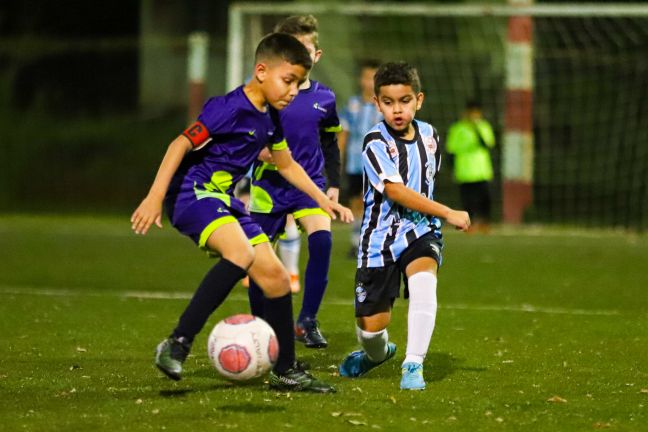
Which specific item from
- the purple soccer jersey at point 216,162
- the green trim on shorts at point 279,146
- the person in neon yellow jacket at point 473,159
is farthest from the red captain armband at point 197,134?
the person in neon yellow jacket at point 473,159

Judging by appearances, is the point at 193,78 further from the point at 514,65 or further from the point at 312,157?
the point at 312,157

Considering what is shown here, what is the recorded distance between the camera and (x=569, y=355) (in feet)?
23.0

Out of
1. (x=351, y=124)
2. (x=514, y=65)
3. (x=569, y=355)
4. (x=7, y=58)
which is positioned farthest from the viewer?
(x=7, y=58)

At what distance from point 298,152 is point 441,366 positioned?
170cm

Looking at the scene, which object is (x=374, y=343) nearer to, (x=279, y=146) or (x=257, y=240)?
(x=257, y=240)

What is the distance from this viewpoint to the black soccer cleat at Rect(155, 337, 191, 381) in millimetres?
5441

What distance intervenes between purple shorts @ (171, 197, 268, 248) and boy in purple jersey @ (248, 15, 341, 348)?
5.06ft

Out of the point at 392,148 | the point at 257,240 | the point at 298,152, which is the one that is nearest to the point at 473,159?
the point at 298,152

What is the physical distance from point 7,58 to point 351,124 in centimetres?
1439

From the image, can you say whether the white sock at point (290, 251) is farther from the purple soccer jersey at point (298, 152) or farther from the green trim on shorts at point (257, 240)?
the green trim on shorts at point (257, 240)

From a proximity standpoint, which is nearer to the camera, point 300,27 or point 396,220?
point 396,220

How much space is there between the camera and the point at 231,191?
19.6ft

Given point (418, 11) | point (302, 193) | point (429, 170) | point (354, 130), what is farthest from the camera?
point (418, 11)

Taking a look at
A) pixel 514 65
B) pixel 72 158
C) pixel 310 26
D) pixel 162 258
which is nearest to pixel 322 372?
pixel 310 26
